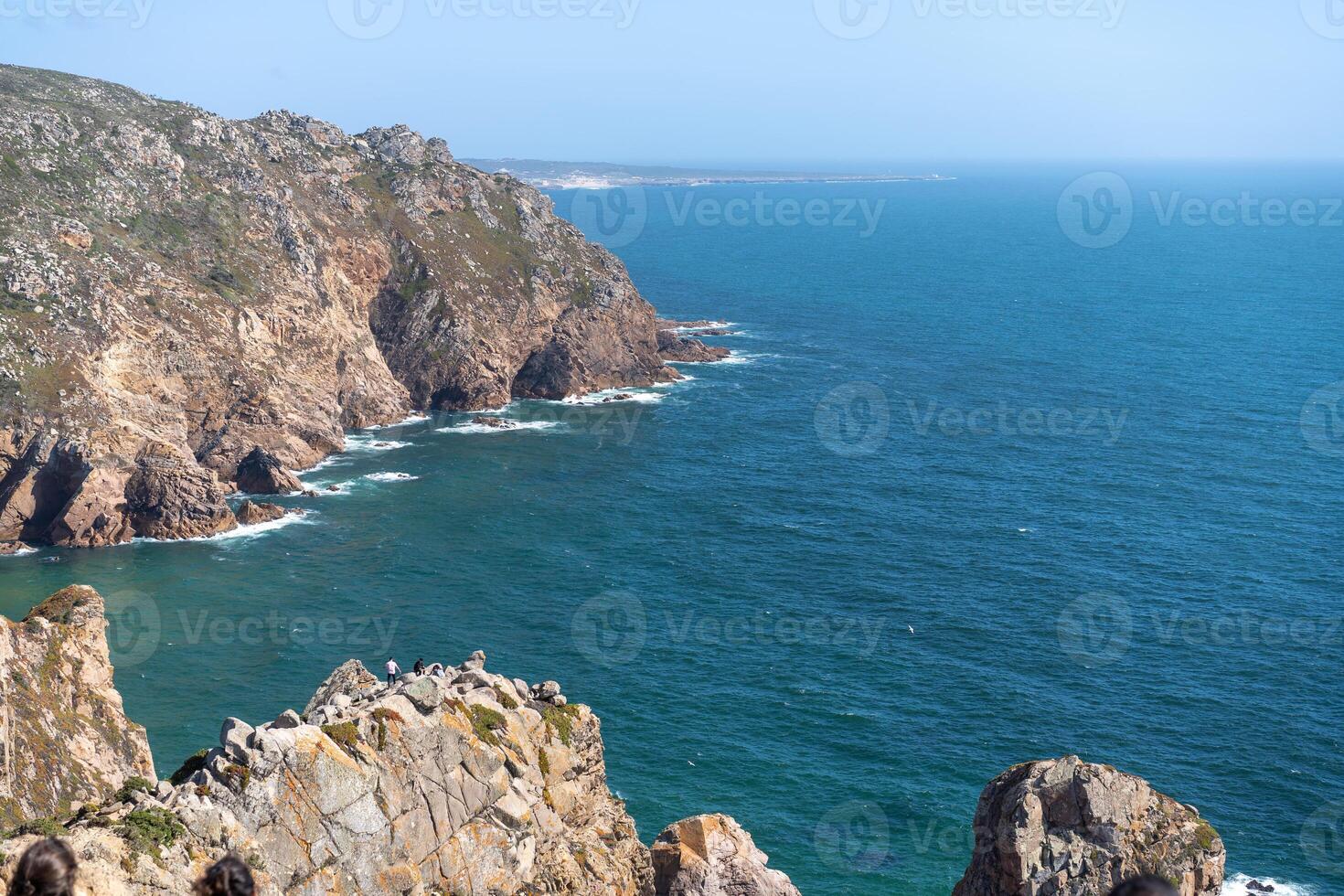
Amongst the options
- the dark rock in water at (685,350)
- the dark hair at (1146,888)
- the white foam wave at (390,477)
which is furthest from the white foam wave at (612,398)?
the dark hair at (1146,888)

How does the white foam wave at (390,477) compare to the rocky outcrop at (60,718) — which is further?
the white foam wave at (390,477)

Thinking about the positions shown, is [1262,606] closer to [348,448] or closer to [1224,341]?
[348,448]

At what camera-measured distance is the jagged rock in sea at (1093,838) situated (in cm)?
3781

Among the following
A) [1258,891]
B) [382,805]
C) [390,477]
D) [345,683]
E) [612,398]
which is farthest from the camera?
[612,398]

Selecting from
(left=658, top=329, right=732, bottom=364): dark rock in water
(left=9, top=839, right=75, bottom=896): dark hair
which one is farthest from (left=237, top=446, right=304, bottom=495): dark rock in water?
(left=9, top=839, right=75, bottom=896): dark hair

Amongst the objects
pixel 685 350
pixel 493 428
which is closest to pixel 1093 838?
pixel 493 428

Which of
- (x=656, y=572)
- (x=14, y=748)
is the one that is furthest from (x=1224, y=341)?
(x=14, y=748)

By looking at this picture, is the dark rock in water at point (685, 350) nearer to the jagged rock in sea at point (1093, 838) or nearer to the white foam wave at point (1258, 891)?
the white foam wave at point (1258, 891)

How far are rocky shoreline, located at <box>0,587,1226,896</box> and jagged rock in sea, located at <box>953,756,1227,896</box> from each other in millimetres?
57

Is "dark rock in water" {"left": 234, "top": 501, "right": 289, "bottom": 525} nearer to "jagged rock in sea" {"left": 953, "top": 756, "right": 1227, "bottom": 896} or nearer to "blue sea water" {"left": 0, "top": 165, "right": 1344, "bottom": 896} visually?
"blue sea water" {"left": 0, "top": 165, "right": 1344, "bottom": 896}

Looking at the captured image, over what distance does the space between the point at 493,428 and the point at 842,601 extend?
6195 centimetres

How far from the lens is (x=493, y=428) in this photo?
14650cm

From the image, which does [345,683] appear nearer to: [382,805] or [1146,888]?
[382,805]

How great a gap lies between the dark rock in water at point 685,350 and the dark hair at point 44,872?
166 meters
